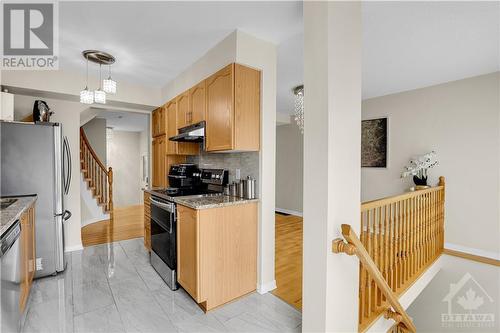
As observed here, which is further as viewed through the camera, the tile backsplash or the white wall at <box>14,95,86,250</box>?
the white wall at <box>14,95,86,250</box>

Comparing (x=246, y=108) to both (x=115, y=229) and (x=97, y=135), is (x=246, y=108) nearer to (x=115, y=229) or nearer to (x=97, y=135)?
(x=115, y=229)

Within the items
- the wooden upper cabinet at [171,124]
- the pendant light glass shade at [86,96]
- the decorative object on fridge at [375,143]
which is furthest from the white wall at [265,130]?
the decorative object on fridge at [375,143]

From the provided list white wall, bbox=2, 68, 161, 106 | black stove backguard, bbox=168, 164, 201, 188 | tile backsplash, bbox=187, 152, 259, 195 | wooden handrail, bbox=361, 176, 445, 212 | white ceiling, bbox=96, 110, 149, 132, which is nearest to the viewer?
wooden handrail, bbox=361, 176, 445, 212

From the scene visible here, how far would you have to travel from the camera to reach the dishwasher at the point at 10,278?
4.49 feet

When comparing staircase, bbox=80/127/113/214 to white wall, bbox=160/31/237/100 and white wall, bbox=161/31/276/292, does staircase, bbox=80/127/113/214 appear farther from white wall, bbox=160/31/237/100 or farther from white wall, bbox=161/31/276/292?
white wall, bbox=161/31/276/292

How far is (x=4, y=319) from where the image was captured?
1.36 metres

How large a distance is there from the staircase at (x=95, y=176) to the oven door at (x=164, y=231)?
3156 millimetres

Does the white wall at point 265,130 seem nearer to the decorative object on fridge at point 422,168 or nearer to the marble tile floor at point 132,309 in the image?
the marble tile floor at point 132,309

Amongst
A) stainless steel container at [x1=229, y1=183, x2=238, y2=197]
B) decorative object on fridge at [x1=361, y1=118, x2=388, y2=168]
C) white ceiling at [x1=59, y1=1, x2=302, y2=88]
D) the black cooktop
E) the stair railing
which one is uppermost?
white ceiling at [x1=59, y1=1, x2=302, y2=88]

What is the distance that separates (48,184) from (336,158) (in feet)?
9.61

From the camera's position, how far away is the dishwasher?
137cm

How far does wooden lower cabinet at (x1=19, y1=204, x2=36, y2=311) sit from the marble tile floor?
20cm

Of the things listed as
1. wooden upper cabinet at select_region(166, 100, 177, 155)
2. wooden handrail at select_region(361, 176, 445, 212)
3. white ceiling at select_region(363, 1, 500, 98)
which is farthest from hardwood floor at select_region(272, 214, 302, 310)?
white ceiling at select_region(363, 1, 500, 98)

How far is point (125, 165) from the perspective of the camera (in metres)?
8.36
